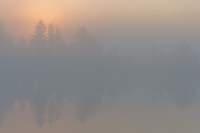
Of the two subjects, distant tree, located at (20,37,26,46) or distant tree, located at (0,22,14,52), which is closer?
distant tree, located at (0,22,14,52)

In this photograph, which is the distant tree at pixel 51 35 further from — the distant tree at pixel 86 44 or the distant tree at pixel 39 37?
the distant tree at pixel 86 44

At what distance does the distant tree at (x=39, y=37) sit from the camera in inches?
2136

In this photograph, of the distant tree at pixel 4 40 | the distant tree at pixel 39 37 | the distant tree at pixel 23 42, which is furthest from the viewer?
the distant tree at pixel 23 42

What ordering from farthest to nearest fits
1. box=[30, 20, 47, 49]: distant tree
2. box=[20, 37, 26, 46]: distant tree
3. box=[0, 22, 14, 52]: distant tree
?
1. box=[20, 37, 26, 46]: distant tree
2. box=[0, 22, 14, 52]: distant tree
3. box=[30, 20, 47, 49]: distant tree

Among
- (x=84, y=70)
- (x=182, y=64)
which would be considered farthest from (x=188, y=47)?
(x=84, y=70)

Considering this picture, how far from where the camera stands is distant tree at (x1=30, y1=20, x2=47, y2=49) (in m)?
54.2

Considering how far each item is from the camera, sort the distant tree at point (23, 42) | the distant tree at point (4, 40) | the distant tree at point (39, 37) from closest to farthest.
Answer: the distant tree at point (39, 37) < the distant tree at point (4, 40) < the distant tree at point (23, 42)

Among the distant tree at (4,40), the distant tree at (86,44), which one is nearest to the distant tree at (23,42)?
the distant tree at (4,40)

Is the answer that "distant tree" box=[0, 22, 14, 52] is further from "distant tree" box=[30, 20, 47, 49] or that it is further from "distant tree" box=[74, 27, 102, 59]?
"distant tree" box=[74, 27, 102, 59]

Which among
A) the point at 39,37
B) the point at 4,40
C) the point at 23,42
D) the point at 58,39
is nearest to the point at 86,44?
the point at 58,39

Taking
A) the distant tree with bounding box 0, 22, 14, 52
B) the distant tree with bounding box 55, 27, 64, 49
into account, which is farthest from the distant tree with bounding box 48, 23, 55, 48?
the distant tree with bounding box 0, 22, 14, 52

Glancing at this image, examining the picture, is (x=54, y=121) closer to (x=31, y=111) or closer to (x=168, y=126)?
(x=31, y=111)

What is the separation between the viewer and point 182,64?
66.2 meters

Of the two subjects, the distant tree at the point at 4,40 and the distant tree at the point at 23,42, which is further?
the distant tree at the point at 23,42
